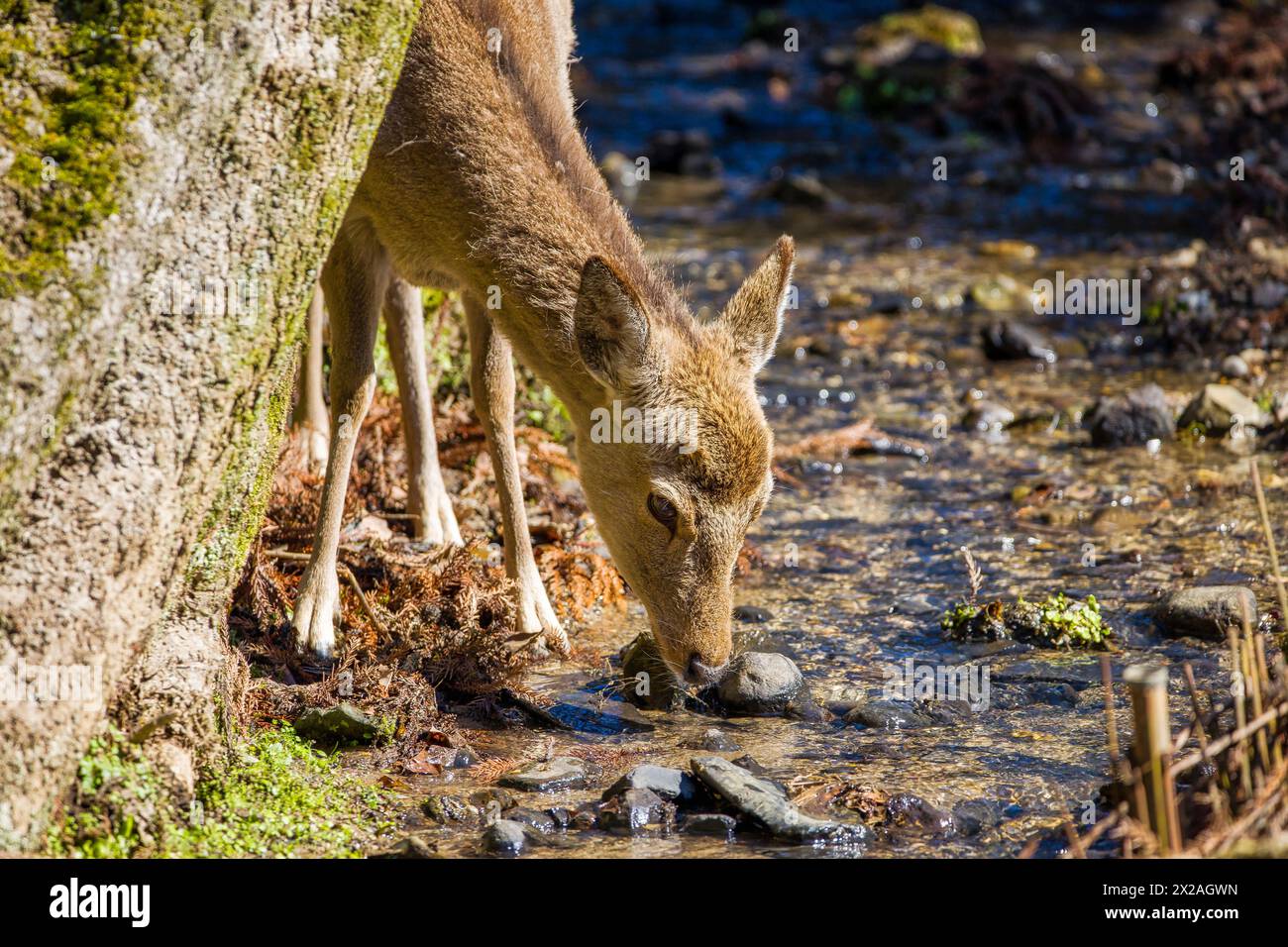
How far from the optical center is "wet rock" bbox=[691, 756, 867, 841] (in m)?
5.18

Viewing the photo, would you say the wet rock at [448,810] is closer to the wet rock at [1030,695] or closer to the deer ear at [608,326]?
the deer ear at [608,326]

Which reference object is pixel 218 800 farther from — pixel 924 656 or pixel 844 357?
pixel 844 357

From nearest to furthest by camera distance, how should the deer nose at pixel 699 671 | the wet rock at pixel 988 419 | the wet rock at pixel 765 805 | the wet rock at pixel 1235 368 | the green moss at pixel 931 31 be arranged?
the wet rock at pixel 765 805 < the deer nose at pixel 699 671 < the wet rock at pixel 988 419 < the wet rock at pixel 1235 368 < the green moss at pixel 931 31

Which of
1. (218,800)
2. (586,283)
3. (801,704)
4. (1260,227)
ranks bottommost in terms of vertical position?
(218,800)

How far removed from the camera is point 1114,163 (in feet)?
56.1

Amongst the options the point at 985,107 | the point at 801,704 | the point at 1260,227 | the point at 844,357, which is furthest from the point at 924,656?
the point at 985,107

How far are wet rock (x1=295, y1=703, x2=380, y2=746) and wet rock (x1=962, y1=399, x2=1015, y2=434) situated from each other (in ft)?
18.6

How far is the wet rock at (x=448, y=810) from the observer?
5.35 metres

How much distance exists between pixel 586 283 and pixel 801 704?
1.99 m

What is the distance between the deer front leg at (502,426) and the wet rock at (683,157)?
10633 mm

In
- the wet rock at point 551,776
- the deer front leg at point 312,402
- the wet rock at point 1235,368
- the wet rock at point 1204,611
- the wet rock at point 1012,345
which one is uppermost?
the wet rock at point 1012,345

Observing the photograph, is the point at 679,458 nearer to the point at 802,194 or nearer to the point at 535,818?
the point at 535,818

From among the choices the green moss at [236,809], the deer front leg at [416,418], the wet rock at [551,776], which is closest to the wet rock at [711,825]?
the wet rock at [551,776]
